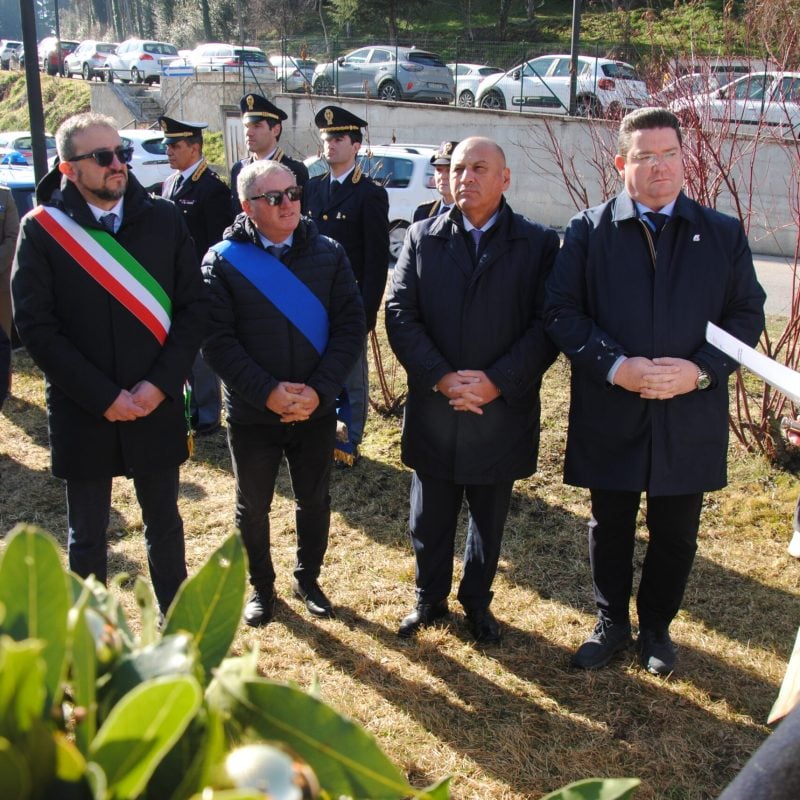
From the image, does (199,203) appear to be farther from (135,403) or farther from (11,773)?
(11,773)

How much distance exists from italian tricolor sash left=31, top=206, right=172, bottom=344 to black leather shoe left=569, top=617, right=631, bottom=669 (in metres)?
2.07

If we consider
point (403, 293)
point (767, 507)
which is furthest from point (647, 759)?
point (767, 507)

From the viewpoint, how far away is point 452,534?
3779mm

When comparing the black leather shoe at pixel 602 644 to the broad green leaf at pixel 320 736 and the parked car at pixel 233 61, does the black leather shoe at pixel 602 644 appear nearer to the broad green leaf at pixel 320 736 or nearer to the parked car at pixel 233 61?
the broad green leaf at pixel 320 736

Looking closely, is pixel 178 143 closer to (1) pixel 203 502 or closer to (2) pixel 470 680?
(1) pixel 203 502

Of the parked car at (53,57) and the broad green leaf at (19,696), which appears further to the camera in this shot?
the parked car at (53,57)

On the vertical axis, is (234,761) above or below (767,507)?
above

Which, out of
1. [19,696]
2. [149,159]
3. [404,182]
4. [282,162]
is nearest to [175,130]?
[282,162]

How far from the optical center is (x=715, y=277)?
318 cm

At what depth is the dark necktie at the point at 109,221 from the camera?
327cm

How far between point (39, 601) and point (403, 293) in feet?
9.31

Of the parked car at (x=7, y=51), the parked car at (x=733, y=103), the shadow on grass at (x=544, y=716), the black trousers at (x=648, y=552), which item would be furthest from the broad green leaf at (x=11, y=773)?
the parked car at (x=7, y=51)

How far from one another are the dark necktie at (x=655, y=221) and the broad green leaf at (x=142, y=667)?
271 centimetres

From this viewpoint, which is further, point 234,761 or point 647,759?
point 647,759
